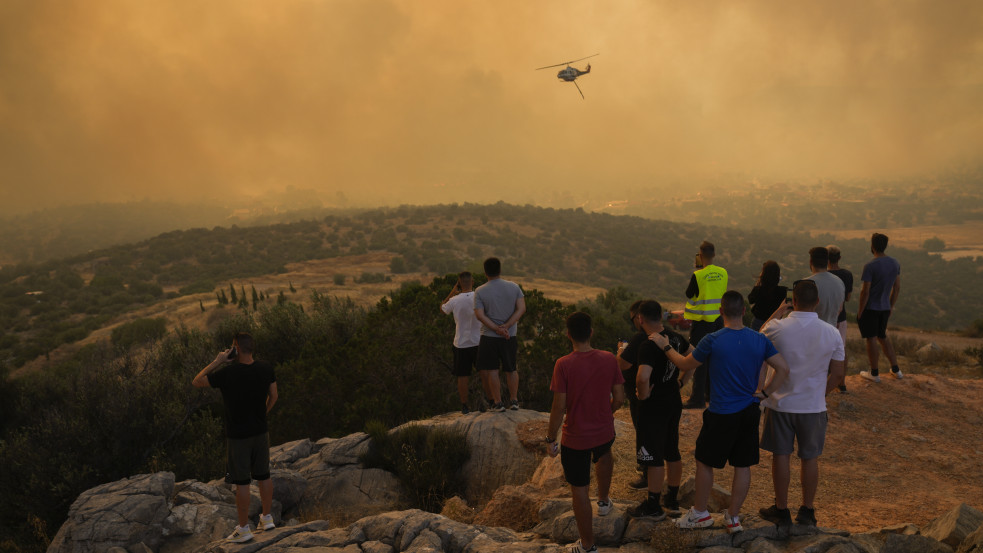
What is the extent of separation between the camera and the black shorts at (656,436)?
497cm

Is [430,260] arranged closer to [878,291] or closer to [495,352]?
[495,352]

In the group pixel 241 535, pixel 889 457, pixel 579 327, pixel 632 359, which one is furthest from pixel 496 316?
pixel 889 457

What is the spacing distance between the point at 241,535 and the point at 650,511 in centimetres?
418

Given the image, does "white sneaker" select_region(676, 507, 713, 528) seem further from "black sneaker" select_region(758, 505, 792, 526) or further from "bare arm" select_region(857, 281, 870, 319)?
"bare arm" select_region(857, 281, 870, 319)

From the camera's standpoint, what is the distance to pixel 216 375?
18.9 ft

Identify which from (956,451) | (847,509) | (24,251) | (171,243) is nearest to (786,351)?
(847,509)

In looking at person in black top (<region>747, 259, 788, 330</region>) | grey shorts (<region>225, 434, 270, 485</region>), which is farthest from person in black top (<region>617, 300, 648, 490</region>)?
grey shorts (<region>225, 434, 270, 485</region>)

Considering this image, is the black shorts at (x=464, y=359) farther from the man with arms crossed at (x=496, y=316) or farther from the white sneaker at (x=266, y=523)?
the white sneaker at (x=266, y=523)

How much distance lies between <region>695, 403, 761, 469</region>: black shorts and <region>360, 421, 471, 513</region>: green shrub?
14.9 ft

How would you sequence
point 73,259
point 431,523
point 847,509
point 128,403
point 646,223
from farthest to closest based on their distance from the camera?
point 646,223
point 73,259
point 128,403
point 847,509
point 431,523

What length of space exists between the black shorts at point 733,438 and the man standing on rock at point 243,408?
4.38 m

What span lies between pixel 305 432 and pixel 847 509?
10.2 metres

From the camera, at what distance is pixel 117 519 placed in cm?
649

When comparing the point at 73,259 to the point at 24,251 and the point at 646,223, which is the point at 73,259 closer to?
the point at 646,223
